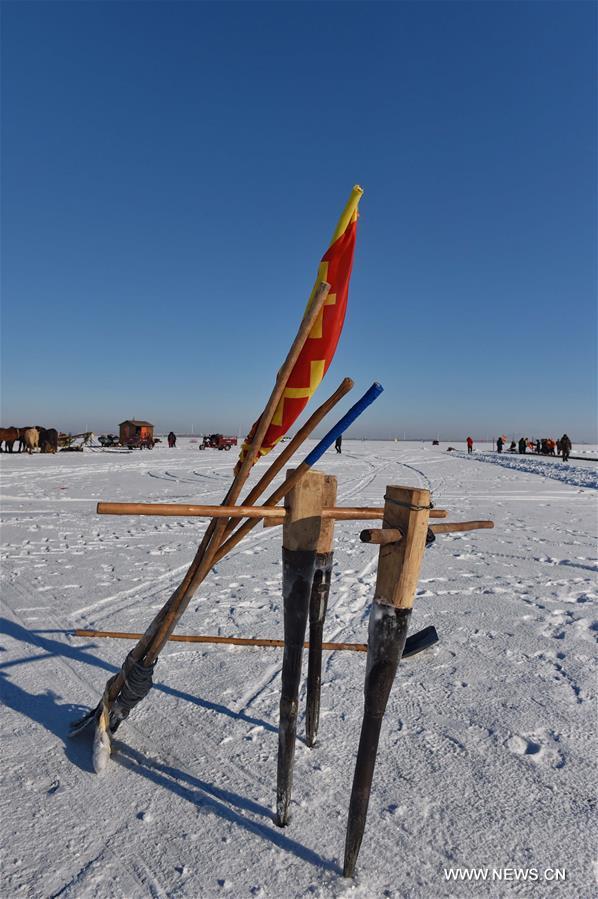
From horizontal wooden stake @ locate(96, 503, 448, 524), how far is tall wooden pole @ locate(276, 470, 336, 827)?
55 mm

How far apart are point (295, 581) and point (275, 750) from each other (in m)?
1.10

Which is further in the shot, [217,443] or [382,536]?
[217,443]

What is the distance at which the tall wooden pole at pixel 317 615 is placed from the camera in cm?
225

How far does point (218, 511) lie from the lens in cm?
170

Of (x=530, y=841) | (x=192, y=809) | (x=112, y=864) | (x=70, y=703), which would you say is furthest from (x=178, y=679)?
(x=530, y=841)

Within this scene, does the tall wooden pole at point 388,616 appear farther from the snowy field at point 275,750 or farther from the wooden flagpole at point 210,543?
the wooden flagpole at point 210,543

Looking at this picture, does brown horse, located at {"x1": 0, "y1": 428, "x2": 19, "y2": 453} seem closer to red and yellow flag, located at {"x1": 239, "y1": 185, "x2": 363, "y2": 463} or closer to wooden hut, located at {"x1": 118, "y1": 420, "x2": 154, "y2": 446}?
wooden hut, located at {"x1": 118, "y1": 420, "x2": 154, "y2": 446}

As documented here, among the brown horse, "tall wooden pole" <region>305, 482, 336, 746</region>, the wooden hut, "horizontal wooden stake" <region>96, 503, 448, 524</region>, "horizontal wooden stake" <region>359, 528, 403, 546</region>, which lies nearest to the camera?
"horizontal wooden stake" <region>359, 528, 403, 546</region>

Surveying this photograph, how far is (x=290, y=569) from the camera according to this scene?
5.84 ft

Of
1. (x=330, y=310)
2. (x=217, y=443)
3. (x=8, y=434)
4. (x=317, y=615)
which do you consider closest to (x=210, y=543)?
(x=317, y=615)

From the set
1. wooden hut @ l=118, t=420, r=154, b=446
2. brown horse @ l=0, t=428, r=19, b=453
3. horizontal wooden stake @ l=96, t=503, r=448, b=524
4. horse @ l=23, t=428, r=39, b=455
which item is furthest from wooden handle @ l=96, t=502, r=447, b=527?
wooden hut @ l=118, t=420, r=154, b=446

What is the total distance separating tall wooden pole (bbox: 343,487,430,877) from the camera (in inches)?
59.9

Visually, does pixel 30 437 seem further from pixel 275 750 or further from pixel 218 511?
pixel 218 511

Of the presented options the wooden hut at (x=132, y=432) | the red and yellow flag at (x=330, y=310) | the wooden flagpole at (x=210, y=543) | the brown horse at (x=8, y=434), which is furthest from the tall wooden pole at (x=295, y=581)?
the wooden hut at (x=132, y=432)
